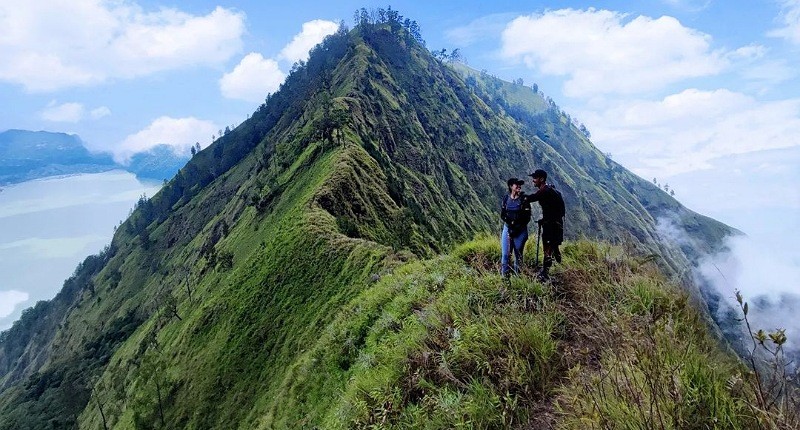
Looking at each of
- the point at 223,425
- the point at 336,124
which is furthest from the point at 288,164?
the point at 223,425

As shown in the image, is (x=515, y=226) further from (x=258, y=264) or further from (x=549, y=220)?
(x=258, y=264)

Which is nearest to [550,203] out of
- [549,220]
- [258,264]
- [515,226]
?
[549,220]

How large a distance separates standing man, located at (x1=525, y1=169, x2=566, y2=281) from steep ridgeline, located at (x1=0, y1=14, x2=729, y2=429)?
1.51m

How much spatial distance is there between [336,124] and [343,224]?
46.6 metres

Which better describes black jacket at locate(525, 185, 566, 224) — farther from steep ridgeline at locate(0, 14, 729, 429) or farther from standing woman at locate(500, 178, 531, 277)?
steep ridgeline at locate(0, 14, 729, 429)

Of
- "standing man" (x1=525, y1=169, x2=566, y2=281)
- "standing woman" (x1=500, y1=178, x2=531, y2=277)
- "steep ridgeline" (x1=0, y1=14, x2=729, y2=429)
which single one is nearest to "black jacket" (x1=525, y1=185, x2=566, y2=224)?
→ "standing man" (x1=525, y1=169, x2=566, y2=281)

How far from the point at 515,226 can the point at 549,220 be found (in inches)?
39.0

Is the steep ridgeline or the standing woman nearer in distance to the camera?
the standing woman

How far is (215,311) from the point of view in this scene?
6266 centimetres

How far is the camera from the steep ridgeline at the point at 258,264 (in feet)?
155

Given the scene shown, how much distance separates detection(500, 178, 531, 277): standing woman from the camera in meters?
11.2

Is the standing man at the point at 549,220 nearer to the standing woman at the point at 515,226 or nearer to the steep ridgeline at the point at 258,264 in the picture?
the standing woman at the point at 515,226

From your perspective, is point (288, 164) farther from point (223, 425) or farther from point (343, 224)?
point (223, 425)

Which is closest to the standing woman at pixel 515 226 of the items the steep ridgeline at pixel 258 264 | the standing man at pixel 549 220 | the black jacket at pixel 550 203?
the standing man at pixel 549 220
